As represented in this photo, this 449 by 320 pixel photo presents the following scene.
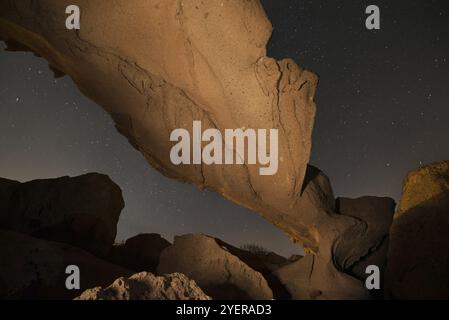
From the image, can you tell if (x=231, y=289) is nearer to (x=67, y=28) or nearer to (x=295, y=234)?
(x=295, y=234)

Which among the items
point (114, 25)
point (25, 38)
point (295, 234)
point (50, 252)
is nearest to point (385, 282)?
point (295, 234)

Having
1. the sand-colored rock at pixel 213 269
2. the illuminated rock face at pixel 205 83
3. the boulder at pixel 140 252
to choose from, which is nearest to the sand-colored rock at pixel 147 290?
the sand-colored rock at pixel 213 269

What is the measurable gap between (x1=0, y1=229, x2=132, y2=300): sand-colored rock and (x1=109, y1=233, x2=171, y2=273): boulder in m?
1.73

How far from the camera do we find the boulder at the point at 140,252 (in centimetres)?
709

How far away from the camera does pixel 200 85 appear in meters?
4.96

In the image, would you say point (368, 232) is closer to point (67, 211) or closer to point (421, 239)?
point (421, 239)

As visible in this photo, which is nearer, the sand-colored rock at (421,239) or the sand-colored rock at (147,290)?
the sand-colored rock at (147,290)

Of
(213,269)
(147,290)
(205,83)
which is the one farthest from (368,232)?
(147,290)

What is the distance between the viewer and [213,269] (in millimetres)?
5234

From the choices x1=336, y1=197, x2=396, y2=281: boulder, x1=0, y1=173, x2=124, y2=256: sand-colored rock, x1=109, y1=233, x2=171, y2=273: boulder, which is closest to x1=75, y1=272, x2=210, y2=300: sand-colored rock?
x1=336, y1=197, x2=396, y2=281: boulder

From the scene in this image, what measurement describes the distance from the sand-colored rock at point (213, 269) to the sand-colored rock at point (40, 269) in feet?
2.39

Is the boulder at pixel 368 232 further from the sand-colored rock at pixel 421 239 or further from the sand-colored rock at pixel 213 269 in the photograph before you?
the sand-colored rock at pixel 213 269

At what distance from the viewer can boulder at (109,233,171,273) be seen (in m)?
7.09

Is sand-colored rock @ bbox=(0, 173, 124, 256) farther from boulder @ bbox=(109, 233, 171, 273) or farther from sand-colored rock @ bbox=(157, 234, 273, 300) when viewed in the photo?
sand-colored rock @ bbox=(157, 234, 273, 300)
